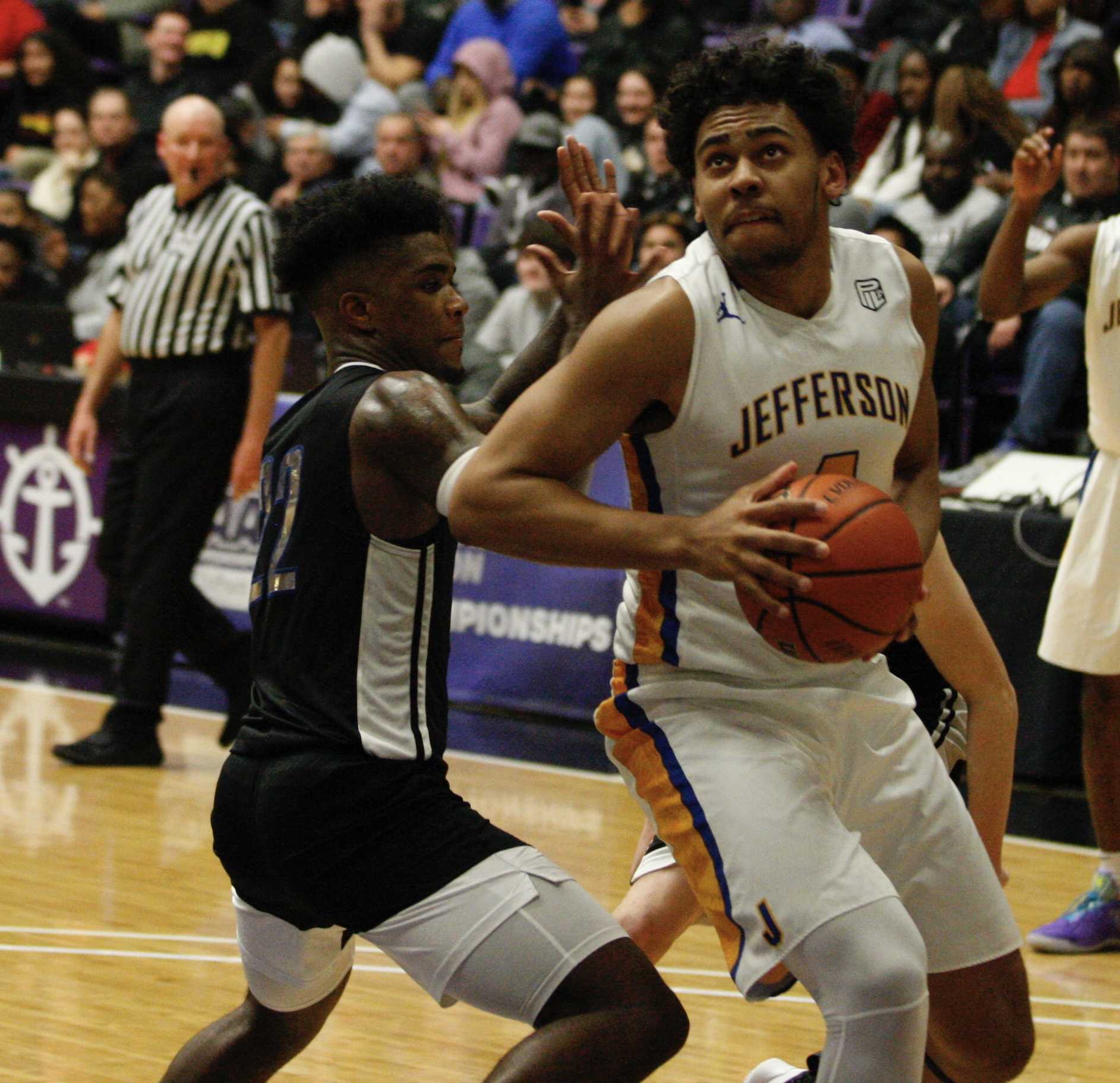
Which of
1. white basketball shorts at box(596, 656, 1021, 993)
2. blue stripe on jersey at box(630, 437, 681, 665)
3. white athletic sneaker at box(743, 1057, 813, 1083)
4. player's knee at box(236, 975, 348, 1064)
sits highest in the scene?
blue stripe on jersey at box(630, 437, 681, 665)

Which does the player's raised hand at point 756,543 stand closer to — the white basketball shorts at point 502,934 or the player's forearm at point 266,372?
the white basketball shorts at point 502,934

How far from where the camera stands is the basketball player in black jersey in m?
2.67

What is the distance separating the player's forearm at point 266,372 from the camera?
6.58 meters

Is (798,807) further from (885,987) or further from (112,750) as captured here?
(112,750)

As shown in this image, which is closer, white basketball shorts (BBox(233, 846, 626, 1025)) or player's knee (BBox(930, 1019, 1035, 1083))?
white basketball shorts (BBox(233, 846, 626, 1025))

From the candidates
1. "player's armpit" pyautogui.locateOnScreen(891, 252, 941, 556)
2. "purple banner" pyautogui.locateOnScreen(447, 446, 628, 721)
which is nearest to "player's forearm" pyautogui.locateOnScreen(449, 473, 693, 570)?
"player's armpit" pyautogui.locateOnScreen(891, 252, 941, 556)

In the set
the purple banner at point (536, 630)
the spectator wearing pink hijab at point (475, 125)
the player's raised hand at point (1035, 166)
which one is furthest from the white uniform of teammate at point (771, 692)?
the spectator wearing pink hijab at point (475, 125)

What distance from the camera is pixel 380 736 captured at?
2.82m

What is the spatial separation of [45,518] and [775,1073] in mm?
6448

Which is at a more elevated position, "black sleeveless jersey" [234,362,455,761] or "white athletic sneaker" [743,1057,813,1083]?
"black sleeveless jersey" [234,362,455,761]

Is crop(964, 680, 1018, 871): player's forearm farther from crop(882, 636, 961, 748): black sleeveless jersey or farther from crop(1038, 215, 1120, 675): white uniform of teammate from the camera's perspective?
crop(1038, 215, 1120, 675): white uniform of teammate

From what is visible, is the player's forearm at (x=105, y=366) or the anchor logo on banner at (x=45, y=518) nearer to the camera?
the player's forearm at (x=105, y=366)

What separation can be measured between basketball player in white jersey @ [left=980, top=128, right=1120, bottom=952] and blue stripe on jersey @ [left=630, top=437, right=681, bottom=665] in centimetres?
233

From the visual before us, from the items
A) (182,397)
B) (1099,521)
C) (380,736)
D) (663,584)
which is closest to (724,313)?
(663,584)
